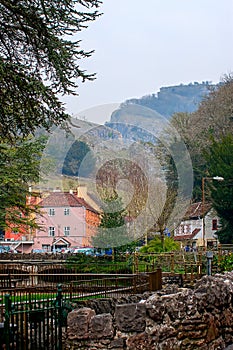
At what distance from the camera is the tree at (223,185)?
5272 centimetres

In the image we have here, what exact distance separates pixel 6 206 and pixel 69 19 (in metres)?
19.8

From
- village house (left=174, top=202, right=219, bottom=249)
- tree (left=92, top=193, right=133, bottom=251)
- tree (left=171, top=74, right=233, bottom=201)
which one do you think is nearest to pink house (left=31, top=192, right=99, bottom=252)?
tree (left=92, top=193, right=133, bottom=251)

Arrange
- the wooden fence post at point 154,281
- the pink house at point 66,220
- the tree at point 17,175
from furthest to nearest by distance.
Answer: the pink house at point 66,220, the tree at point 17,175, the wooden fence post at point 154,281

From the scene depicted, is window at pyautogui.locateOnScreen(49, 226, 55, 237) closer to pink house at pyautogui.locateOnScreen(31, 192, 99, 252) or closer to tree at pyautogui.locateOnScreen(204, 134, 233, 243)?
pink house at pyautogui.locateOnScreen(31, 192, 99, 252)

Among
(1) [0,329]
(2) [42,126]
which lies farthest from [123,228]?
(1) [0,329]

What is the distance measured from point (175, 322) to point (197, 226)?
66.6m

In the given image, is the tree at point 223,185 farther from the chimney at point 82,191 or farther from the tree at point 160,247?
the chimney at point 82,191

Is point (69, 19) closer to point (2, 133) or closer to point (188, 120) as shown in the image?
point (2, 133)

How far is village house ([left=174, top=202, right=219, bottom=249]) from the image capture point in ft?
223

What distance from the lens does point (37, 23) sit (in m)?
15.3

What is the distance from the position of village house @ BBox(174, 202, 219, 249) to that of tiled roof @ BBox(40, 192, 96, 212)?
39.8 ft

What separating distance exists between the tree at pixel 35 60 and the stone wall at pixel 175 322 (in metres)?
7.89

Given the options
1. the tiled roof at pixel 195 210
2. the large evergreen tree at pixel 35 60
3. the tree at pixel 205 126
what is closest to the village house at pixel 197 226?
the tiled roof at pixel 195 210

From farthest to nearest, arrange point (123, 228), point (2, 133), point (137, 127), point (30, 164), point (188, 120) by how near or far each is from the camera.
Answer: point (188, 120), point (137, 127), point (123, 228), point (30, 164), point (2, 133)
